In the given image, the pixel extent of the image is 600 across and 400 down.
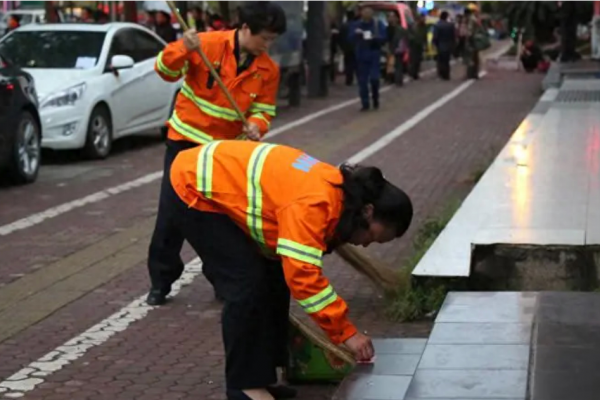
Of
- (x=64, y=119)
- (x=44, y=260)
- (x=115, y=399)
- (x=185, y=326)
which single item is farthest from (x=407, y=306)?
(x=64, y=119)

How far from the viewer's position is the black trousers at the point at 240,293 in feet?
17.3

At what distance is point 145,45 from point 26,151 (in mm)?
4525

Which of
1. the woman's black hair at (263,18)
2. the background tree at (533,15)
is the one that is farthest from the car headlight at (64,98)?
the background tree at (533,15)

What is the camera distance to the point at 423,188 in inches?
498

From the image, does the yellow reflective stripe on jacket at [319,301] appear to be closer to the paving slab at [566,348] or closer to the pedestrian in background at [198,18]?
the paving slab at [566,348]

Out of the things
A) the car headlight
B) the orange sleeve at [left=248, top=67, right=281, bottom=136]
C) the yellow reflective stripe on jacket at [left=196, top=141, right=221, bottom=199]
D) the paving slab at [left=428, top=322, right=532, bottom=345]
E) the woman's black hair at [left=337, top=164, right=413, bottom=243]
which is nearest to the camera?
the woman's black hair at [left=337, top=164, right=413, bottom=243]

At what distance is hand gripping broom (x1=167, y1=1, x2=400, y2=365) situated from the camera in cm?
576

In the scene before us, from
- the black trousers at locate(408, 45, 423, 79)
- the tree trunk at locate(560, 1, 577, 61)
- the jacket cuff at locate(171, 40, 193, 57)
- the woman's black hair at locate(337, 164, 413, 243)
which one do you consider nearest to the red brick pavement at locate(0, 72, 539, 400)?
the woman's black hair at locate(337, 164, 413, 243)

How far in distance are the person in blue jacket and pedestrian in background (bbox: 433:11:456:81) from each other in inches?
386

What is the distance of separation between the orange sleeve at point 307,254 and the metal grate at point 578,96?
12.8 meters

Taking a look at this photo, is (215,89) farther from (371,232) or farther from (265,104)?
(371,232)

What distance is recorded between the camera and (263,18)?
22.4 feet

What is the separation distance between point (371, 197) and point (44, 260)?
15.4ft

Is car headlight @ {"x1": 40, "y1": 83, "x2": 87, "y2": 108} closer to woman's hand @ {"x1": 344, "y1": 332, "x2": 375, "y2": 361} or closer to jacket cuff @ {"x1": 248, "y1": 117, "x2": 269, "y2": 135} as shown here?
jacket cuff @ {"x1": 248, "y1": 117, "x2": 269, "y2": 135}
